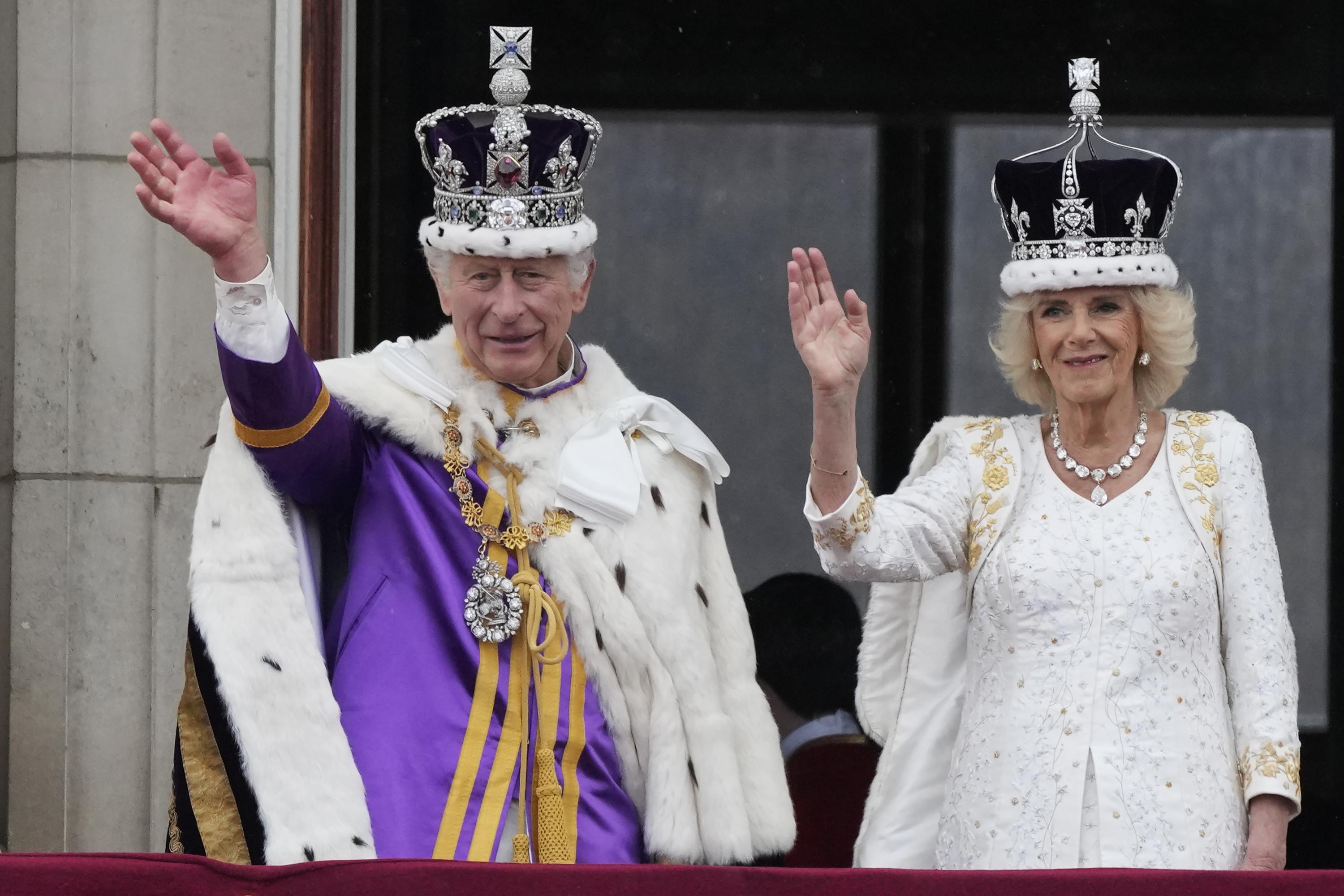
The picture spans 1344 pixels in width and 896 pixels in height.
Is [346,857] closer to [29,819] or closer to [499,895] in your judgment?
[499,895]

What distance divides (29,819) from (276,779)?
1543 millimetres

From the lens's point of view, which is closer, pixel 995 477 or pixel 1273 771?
pixel 1273 771

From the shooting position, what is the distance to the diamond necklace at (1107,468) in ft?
10.5

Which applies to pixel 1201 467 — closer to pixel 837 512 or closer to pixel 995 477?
pixel 995 477

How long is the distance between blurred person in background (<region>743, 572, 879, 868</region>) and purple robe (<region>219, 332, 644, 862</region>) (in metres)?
1.47

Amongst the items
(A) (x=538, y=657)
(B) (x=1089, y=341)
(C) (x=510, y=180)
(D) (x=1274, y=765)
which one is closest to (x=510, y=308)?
(C) (x=510, y=180)

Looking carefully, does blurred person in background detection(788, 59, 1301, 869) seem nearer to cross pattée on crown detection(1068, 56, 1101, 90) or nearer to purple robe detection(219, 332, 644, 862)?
cross pattée on crown detection(1068, 56, 1101, 90)

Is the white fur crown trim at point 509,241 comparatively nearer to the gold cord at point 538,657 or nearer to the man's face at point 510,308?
the man's face at point 510,308

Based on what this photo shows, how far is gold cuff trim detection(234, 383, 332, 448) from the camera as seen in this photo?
289 cm

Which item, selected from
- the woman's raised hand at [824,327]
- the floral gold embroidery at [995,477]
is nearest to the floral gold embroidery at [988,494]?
the floral gold embroidery at [995,477]

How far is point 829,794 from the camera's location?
4.41 meters

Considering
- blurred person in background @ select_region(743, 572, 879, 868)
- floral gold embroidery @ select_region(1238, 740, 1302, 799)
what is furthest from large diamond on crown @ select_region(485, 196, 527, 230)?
blurred person in background @ select_region(743, 572, 879, 868)

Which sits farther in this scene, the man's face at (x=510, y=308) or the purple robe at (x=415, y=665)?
the man's face at (x=510, y=308)

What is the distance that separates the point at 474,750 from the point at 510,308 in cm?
70
